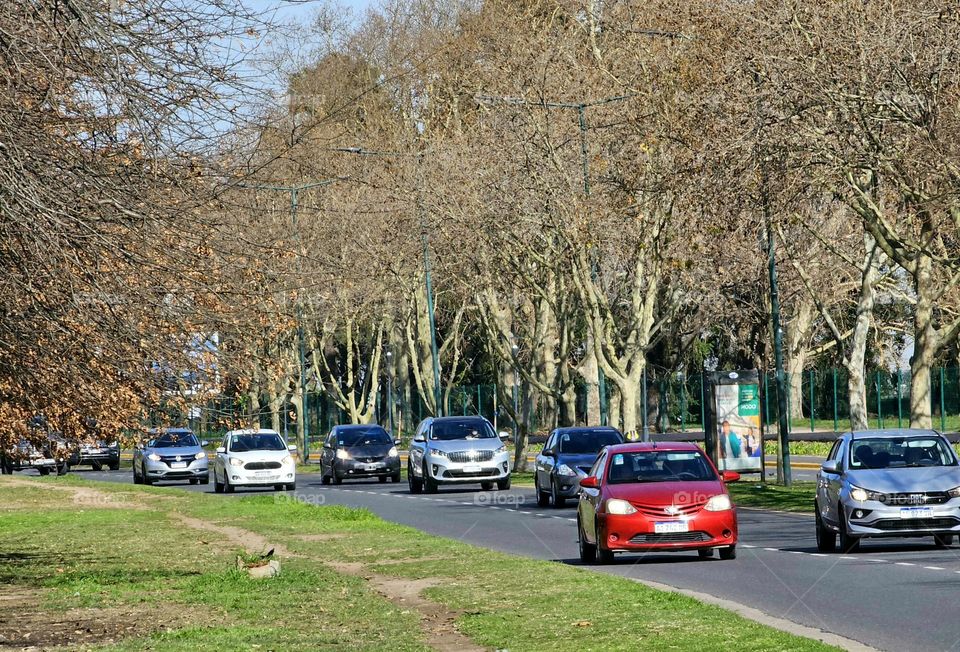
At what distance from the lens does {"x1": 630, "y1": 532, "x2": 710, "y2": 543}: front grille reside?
19.5 meters

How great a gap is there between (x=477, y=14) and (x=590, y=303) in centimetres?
1341

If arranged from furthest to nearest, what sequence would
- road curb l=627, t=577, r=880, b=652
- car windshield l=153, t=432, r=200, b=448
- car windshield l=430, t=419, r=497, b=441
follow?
car windshield l=153, t=432, r=200, b=448 < car windshield l=430, t=419, r=497, b=441 < road curb l=627, t=577, r=880, b=652

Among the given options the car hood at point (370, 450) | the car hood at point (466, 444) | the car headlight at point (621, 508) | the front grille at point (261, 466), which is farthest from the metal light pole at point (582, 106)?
the car headlight at point (621, 508)

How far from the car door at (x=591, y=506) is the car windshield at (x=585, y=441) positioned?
38.2 feet

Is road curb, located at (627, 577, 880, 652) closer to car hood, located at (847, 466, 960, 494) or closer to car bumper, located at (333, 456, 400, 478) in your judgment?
car hood, located at (847, 466, 960, 494)

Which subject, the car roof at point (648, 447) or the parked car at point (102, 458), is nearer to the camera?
the car roof at point (648, 447)

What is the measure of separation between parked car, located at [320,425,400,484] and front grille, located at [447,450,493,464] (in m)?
7.41

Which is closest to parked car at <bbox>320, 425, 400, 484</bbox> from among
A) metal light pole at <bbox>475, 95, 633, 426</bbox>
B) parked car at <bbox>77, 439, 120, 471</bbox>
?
metal light pole at <bbox>475, 95, 633, 426</bbox>

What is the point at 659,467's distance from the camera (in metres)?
21.1

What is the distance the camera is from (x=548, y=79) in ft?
129

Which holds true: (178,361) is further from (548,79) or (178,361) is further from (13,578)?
(548,79)

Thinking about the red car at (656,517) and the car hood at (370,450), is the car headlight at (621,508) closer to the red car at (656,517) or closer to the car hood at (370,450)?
the red car at (656,517)

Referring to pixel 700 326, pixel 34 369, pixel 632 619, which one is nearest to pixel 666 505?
pixel 632 619

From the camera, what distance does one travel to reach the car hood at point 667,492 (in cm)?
A: 1961
